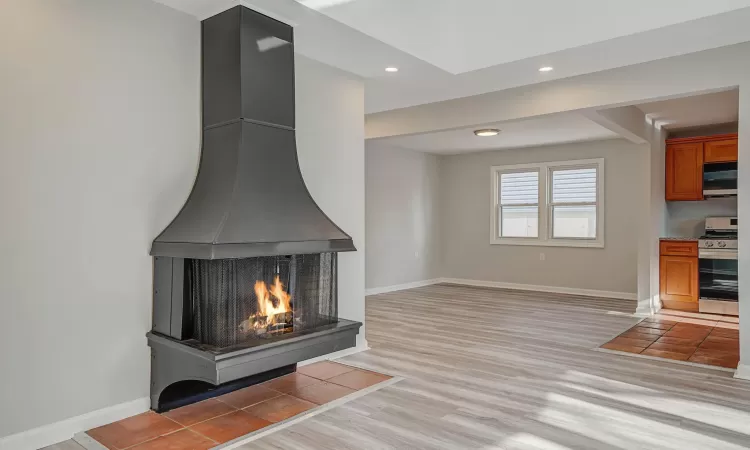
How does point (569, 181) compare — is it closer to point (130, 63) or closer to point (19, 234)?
point (130, 63)

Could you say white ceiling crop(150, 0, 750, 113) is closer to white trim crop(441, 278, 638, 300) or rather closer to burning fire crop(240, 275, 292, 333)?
burning fire crop(240, 275, 292, 333)

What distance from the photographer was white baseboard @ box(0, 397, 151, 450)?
8.07ft

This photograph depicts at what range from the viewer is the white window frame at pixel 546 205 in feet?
25.8

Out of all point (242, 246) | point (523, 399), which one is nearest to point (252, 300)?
point (242, 246)

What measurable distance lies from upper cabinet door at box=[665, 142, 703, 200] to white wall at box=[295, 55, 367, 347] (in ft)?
15.6

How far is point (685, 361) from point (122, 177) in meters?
4.29

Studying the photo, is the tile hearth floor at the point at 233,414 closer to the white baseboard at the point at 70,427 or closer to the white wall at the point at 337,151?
the white baseboard at the point at 70,427

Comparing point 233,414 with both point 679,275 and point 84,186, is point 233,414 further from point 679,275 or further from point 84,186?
point 679,275

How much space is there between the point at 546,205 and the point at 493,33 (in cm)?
536

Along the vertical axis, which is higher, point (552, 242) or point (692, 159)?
point (692, 159)

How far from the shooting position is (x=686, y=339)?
16.1 ft

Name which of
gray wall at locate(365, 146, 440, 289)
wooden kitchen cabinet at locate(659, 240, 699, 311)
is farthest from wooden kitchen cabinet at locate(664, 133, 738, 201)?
gray wall at locate(365, 146, 440, 289)

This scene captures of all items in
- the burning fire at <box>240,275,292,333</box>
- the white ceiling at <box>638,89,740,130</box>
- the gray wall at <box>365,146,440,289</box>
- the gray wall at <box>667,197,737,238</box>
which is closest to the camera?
the burning fire at <box>240,275,292,333</box>

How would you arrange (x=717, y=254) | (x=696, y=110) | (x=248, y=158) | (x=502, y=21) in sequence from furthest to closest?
(x=717, y=254)
(x=696, y=110)
(x=502, y=21)
(x=248, y=158)
